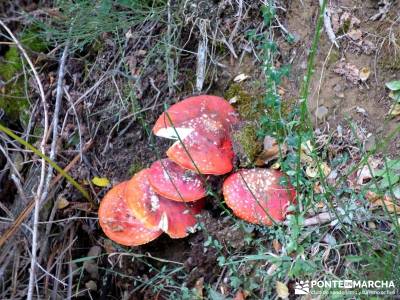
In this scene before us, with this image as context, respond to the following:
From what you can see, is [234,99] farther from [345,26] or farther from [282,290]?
[282,290]

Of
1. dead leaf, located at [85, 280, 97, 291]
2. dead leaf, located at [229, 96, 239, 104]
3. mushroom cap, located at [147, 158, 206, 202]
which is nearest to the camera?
A: mushroom cap, located at [147, 158, 206, 202]

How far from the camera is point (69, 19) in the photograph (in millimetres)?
4090

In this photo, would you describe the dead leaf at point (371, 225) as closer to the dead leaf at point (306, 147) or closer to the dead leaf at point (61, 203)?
the dead leaf at point (306, 147)

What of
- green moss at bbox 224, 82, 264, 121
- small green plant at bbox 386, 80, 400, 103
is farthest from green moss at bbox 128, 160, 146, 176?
small green plant at bbox 386, 80, 400, 103

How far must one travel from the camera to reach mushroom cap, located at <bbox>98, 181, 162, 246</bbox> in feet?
11.1

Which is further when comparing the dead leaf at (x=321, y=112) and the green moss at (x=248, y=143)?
the dead leaf at (x=321, y=112)

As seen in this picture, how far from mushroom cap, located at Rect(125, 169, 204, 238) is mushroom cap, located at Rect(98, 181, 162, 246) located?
91 mm

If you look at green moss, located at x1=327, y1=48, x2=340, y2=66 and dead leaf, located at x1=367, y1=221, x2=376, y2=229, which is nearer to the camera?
dead leaf, located at x1=367, y1=221, x2=376, y2=229

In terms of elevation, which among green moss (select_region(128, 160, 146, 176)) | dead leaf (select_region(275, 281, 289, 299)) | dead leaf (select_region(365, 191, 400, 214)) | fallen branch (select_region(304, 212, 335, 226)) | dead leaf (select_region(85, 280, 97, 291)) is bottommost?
dead leaf (select_region(85, 280, 97, 291))

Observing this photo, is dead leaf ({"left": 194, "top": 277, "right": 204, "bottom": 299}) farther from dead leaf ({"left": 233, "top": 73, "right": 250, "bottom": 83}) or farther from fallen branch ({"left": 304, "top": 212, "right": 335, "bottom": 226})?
dead leaf ({"left": 233, "top": 73, "right": 250, "bottom": 83})

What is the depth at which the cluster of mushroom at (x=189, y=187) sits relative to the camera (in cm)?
304

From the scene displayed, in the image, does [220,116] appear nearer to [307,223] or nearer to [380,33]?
[307,223]

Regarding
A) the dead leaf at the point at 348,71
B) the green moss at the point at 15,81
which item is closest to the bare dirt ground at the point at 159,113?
the dead leaf at the point at 348,71

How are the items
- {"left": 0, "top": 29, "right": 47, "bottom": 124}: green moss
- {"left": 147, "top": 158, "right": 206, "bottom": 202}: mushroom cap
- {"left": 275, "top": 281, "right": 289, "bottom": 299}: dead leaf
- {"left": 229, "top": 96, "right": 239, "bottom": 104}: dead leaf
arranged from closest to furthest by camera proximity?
1. {"left": 275, "top": 281, "right": 289, "bottom": 299}: dead leaf
2. {"left": 147, "top": 158, "right": 206, "bottom": 202}: mushroom cap
3. {"left": 229, "top": 96, "right": 239, "bottom": 104}: dead leaf
4. {"left": 0, "top": 29, "right": 47, "bottom": 124}: green moss
